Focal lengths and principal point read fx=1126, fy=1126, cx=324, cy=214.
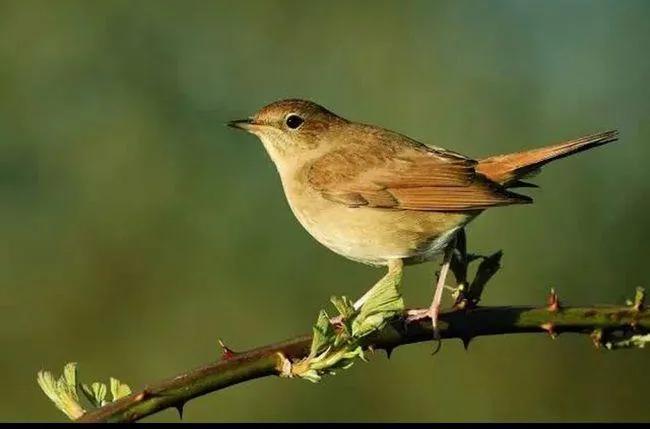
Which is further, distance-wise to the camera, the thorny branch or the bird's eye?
the bird's eye

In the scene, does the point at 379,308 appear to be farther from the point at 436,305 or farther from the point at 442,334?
the point at 436,305

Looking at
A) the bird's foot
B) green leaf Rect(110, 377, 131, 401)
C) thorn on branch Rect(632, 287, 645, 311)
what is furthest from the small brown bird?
green leaf Rect(110, 377, 131, 401)

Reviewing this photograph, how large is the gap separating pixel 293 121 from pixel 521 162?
4.21 feet

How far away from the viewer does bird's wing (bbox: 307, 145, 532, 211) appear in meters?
4.54

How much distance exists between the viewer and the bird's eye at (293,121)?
536 centimetres

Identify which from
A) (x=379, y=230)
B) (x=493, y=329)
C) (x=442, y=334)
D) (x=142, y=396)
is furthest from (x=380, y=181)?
(x=142, y=396)

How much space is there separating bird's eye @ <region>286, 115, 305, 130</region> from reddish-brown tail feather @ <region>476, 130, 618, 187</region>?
100 centimetres

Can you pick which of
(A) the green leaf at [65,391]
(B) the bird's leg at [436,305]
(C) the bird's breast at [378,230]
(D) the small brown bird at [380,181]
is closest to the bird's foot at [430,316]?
(B) the bird's leg at [436,305]

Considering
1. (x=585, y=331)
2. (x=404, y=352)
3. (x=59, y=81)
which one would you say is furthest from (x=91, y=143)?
(x=585, y=331)

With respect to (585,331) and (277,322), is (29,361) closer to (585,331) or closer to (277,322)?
(277,322)

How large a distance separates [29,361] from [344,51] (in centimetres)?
292

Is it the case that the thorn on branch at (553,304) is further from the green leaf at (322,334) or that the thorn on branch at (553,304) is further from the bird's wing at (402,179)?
the bird's wing at (402,179)

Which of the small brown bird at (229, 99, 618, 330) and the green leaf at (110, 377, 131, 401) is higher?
the small brown bird at (229, 99, 618, 330)

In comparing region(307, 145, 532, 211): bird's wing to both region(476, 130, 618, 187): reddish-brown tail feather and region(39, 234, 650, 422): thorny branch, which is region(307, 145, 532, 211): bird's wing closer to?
region(476, 130, 618, 187): reddish-brown tail feather
